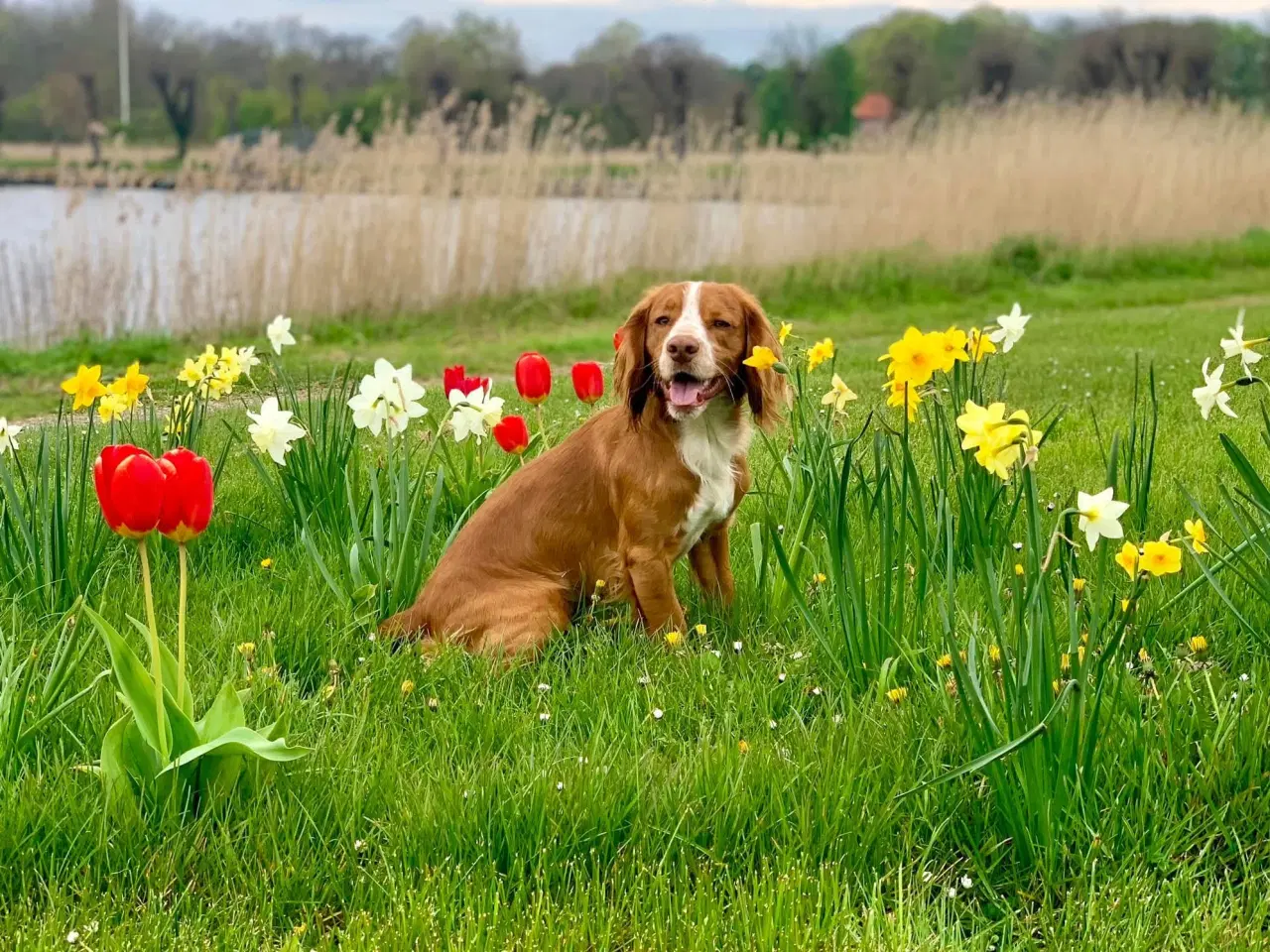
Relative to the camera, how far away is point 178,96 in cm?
3941

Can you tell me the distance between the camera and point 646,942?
181 cm

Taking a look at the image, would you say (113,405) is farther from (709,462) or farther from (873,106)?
(873,106)

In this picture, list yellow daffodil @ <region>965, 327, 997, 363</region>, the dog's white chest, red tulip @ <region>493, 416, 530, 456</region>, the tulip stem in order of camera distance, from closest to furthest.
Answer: the tulip stem
yellow daffodil @ <region>965, 327, 997, 363</region>
the dog's white chest
red tulip @ <region>493, 416, 530, 456</region>

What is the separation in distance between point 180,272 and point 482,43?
41.9 m

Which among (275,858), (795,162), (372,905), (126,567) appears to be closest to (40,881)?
(275,858)

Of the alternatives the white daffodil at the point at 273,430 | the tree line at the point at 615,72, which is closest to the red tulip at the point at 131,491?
the white daffodil at the point at 273,430

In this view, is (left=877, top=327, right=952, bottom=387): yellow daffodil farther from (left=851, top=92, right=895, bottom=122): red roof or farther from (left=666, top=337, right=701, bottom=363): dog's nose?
(left=851, top=92, right=895, bottom=122): red roof

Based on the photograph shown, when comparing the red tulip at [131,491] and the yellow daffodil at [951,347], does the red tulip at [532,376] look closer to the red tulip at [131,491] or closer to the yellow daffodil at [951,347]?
the yellow daffodil at [951,347]

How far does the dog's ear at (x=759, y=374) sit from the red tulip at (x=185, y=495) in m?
1.58

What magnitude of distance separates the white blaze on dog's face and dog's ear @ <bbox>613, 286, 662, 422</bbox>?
0.12ft

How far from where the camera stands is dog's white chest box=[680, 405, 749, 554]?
300 centimetres

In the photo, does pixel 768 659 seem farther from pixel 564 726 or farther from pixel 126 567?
pixel 126 567

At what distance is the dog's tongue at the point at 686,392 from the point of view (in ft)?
9.52

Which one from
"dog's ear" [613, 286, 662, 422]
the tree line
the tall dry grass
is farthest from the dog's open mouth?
the tree line
